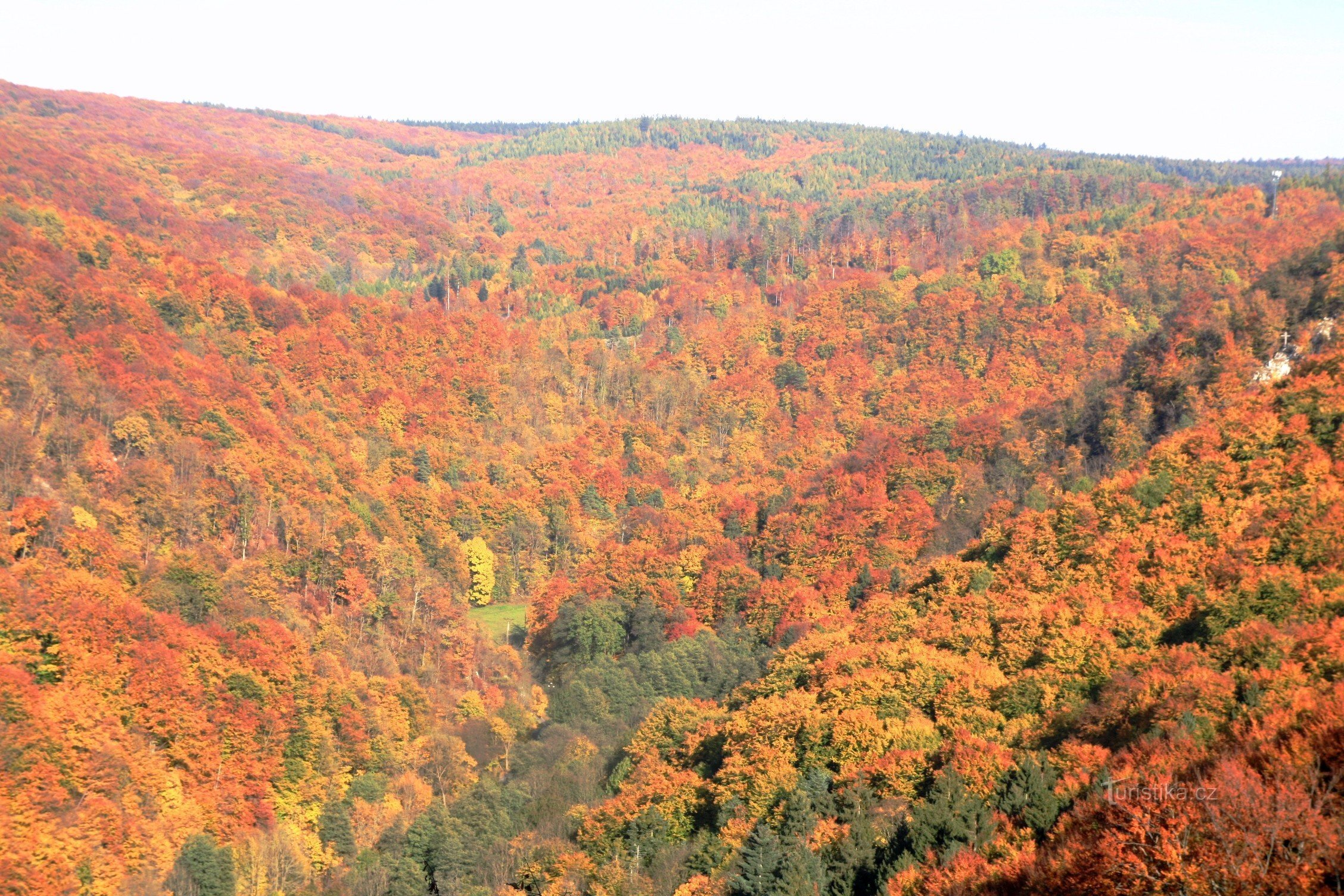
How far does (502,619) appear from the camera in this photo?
104 metres

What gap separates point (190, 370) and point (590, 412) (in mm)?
Answer: 56541

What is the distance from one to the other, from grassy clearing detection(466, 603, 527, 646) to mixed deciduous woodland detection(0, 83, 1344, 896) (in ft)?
2.64

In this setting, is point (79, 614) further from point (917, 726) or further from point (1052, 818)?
point (1052, 818)

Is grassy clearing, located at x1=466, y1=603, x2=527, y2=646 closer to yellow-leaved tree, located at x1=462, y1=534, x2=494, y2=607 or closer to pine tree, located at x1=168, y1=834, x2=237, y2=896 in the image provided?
yellow-leaved tree, located at x1=462, y1=534, x2=494, y2=607

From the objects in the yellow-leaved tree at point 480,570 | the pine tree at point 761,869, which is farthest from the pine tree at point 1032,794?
the yellow-leaved tree at point 480,570

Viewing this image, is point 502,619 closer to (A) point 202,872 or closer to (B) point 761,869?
(A) point 202,872

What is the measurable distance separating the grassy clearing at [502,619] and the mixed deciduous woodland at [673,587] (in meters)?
0.80

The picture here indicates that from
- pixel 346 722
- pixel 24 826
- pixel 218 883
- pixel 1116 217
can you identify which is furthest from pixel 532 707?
pixel 1116 217

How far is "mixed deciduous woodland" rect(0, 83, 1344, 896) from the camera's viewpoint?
3741cm

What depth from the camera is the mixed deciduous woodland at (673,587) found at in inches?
1473

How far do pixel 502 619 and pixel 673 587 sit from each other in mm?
15690

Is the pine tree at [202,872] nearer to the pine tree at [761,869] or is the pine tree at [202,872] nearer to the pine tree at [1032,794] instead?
the pine tree at [761,869]
